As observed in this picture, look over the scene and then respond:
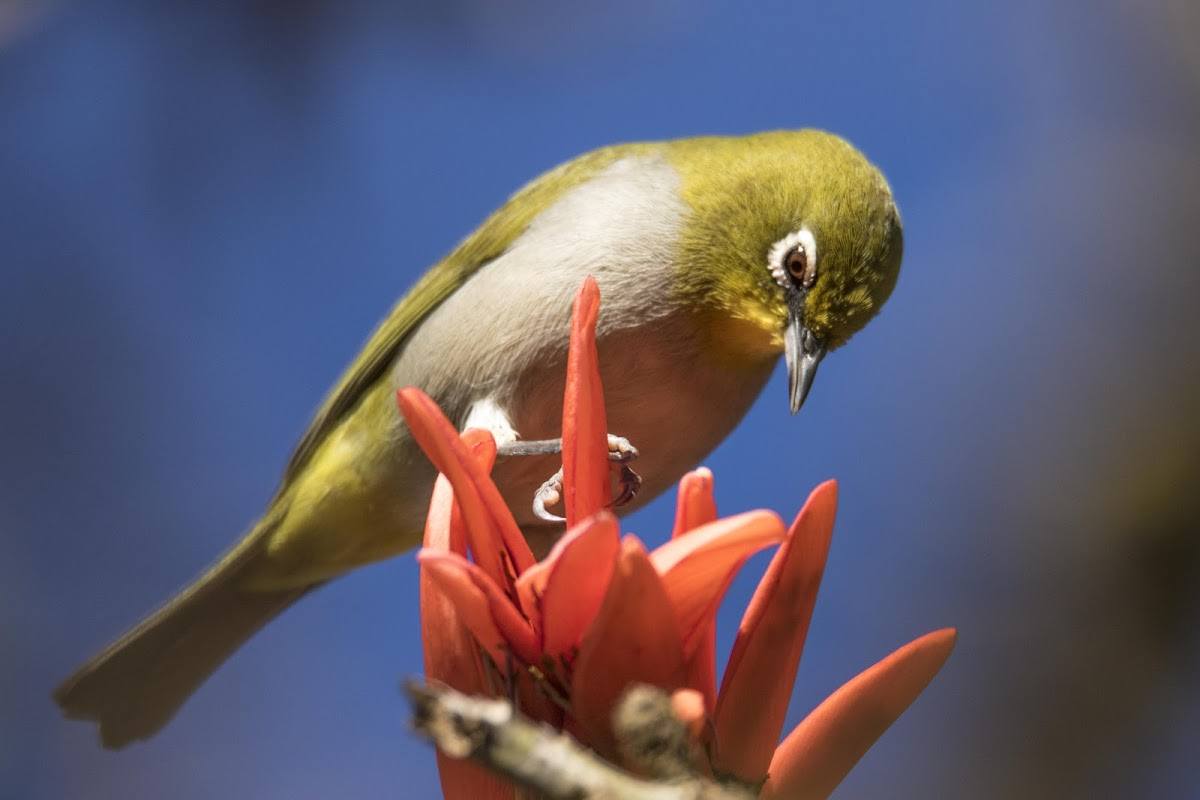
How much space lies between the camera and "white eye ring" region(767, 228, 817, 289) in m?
3.58

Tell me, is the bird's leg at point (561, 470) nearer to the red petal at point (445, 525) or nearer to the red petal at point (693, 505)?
the red petal at point (693, 505)

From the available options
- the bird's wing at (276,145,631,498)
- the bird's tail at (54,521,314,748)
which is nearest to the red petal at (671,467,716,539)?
the bird's wing at (276,145,631,498)

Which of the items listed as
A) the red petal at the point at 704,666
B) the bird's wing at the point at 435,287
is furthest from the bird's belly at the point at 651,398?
the red petal at the point at 704,666

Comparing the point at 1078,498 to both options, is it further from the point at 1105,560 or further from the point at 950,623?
the point at 950,623

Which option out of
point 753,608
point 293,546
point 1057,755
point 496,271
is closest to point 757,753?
point 753,608

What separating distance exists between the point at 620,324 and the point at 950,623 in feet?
8.71

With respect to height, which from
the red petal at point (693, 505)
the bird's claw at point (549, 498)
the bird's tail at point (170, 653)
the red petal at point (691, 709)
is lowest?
the bird's tail at point (170, 653)

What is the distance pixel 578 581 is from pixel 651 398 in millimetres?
2191

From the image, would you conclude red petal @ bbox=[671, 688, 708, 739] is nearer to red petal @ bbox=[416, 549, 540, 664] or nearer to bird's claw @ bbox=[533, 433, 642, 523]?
red petal @ bbox=[416, 549, 540, 664]

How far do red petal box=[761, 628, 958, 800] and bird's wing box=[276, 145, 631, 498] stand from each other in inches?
111

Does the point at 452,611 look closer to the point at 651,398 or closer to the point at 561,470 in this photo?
the point at 561,470

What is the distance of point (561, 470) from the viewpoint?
3.02 m

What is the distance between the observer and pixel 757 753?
1723 millimetres

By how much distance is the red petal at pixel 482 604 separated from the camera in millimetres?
1576
